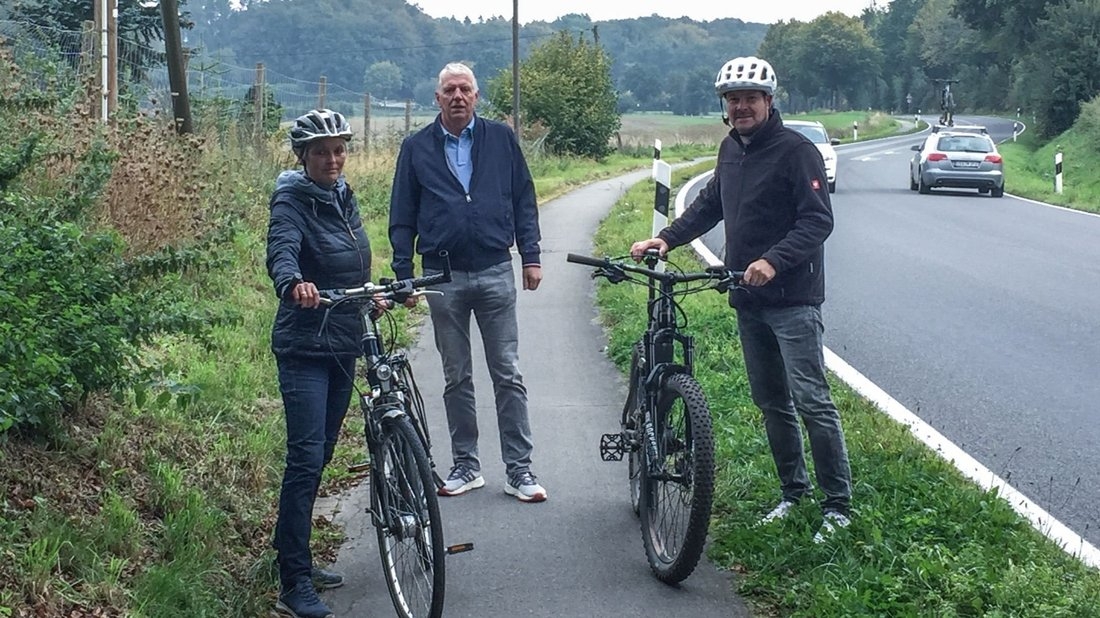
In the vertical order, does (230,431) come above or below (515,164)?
below

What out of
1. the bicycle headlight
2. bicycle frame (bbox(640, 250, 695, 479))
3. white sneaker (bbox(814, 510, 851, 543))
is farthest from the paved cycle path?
the bicycle headlight

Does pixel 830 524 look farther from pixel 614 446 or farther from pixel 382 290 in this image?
pixel 382 290

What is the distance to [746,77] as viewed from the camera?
4.95m

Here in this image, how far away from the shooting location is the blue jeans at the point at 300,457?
4598 mm

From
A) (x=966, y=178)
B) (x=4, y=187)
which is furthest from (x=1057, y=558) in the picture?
(x=966, y=178)

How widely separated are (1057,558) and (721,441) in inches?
82.4

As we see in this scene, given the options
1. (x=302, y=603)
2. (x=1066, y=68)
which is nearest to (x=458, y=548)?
(x=302, y=603)

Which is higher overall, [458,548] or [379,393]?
[379,393]

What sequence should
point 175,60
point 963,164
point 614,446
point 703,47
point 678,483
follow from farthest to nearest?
point 703,47 < point 963,164 < point 175,60 < point 614,446 < point 678,483

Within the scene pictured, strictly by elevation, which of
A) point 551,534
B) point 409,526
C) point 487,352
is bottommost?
point 551,534

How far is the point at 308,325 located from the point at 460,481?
1.69 meters

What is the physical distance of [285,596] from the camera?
4.60m

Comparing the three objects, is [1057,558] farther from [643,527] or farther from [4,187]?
[4,187]

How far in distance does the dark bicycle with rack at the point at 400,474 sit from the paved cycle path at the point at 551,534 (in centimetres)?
24
